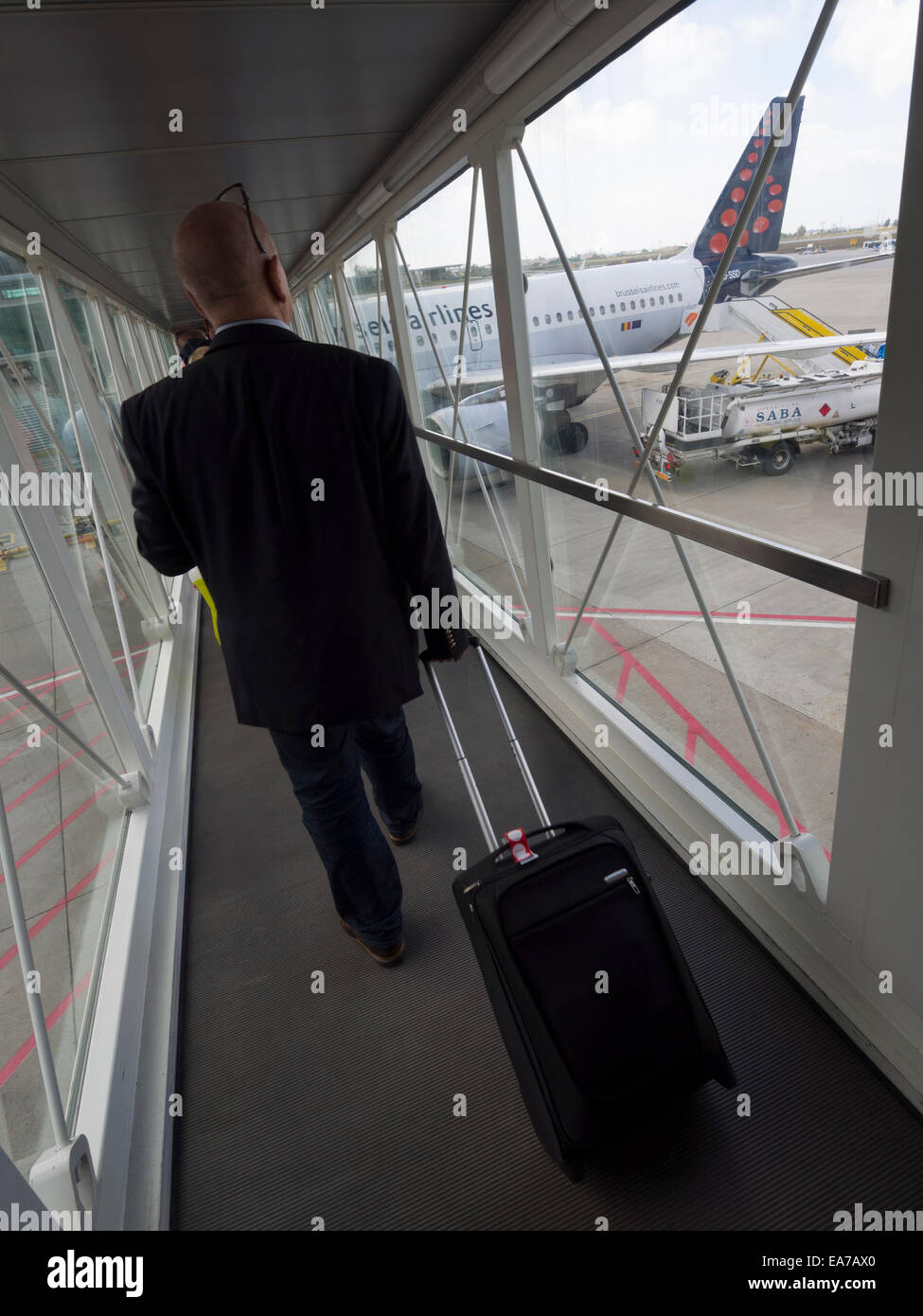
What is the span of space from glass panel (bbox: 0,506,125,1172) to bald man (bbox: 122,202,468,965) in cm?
64

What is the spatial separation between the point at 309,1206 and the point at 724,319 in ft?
8.35

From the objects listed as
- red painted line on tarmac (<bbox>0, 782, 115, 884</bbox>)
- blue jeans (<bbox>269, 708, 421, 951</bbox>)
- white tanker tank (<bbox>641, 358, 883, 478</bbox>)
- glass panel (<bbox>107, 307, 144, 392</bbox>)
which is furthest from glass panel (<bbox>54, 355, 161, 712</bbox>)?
white tanker tank (<bbox>641, 358, 883, 478</bbox>)

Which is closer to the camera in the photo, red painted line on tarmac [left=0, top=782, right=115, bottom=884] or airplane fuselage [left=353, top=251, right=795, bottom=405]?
red painted line on tarmac [left=0, top=782, right=115, bottom=884]

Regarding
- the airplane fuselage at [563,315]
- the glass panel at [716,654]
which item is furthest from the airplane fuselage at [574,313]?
the glass panel at [716,654]

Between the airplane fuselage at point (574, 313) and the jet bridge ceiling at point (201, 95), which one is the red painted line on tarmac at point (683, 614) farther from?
the jet bridge ceiling at point (201, 95)

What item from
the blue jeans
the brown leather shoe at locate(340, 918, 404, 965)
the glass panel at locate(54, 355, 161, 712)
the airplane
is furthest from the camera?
the glass panel at locate(54, 355, 161, 712)

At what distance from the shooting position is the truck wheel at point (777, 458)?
176cm

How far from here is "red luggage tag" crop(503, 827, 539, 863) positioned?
1649 mm

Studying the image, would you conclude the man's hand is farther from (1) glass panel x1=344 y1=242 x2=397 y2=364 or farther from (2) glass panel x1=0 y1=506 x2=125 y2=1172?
(1) glass panel x1=344 y1=242 x2=397 y2=364

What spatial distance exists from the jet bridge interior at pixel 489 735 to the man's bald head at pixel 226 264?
0.38 meters

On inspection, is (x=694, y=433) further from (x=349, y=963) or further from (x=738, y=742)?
(x=349, y=963)

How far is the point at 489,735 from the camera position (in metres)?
3.39

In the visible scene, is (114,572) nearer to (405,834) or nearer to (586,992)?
(405,834)

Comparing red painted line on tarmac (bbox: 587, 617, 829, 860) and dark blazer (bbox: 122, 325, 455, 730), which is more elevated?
dark blazer (bbox: 122, 325, 455, 730)
